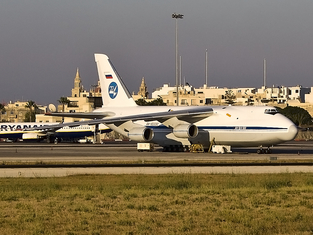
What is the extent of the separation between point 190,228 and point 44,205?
20.0 feet

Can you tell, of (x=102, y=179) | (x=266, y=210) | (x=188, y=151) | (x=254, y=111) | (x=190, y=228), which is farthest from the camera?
(x=188, y=151)

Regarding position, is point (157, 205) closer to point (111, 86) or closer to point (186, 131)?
point (186, 131)

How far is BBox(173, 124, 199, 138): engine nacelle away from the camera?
5303 centimetres

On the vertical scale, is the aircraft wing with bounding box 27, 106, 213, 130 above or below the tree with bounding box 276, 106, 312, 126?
below

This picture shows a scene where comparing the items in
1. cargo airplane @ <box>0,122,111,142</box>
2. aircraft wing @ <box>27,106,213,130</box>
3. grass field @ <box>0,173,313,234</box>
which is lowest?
grass field @ <box>0,173,313,234</box>

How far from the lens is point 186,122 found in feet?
183

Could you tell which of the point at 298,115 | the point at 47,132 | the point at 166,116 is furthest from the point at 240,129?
the point at 298,115

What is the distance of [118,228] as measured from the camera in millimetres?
15984

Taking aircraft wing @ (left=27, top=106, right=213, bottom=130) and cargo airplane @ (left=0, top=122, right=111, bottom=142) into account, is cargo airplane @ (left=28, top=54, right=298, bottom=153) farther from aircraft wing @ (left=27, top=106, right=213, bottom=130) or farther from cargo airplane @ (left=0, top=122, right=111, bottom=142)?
cargo airplane @ (left=0, top=122, right=111, bottom=142)

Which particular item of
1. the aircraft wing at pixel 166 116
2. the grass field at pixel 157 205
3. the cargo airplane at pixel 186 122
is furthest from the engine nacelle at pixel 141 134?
the grass field at pixel 157 205

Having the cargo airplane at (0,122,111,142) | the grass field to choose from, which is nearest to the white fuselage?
the grass field

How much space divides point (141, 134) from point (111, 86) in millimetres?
8112

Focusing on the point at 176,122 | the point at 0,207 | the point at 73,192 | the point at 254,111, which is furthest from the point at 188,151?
the point at 0,207

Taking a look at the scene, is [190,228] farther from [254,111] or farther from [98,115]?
[98,115]
